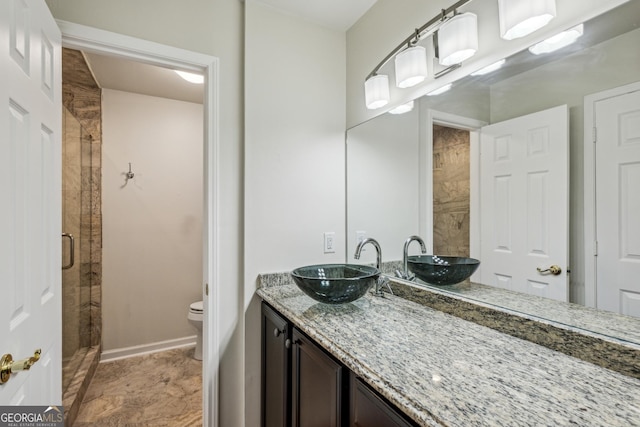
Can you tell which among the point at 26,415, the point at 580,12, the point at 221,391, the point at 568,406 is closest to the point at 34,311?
the point at 26,415

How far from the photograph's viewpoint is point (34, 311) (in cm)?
100

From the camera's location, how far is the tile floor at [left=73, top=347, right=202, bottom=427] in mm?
1970

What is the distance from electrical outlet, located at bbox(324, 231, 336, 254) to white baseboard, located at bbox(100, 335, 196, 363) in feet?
6.84

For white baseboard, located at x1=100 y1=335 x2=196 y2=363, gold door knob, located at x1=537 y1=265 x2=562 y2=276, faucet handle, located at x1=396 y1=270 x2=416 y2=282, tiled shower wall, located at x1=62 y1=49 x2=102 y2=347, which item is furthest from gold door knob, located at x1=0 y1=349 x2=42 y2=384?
white baseboard, located at x1=100 y1=335 x2=196 y2=363

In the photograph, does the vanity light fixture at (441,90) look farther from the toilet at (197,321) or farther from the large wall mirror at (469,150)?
the toilet at (197,321)

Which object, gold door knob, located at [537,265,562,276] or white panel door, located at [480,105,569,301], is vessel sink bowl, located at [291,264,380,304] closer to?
white panel door, located at [480,105,569,301]

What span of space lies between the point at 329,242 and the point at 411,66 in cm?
105

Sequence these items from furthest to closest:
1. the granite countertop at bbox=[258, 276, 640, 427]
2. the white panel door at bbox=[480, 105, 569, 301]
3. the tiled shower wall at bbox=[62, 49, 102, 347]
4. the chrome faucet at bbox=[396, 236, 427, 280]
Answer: the tiled shower wall at bbox=[62, 49, 102, 347]
the chrome faucet at bbox=[396, 236, 427, 280]
the white panel door at bbox=[480, 105, 569, 301]
the granite countertop at bbox=[258, 276, 640, 427]

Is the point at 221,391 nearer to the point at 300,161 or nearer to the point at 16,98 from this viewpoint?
the point at 300,161

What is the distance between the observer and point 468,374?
77cm

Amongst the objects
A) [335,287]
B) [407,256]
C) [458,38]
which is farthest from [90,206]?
[458,38]

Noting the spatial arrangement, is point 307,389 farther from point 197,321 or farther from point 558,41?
point 197,321

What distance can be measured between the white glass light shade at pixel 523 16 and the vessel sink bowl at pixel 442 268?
84cm

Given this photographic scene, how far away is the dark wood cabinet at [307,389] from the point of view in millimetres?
838
